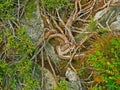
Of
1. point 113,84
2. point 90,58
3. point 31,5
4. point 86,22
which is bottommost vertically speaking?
point 113,84

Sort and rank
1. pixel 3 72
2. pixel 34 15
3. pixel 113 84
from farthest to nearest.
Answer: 1. pixel 34 15
2. pixel 3 72
3. pixel 113 84

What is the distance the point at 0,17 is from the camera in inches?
139

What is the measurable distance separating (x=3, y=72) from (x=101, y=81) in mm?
952

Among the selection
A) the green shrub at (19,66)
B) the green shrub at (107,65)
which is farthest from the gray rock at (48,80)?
the green shrub at (107,65)

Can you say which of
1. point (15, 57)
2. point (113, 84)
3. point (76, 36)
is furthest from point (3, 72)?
point (113, 84)

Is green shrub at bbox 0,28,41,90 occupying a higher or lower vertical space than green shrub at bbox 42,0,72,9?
lower

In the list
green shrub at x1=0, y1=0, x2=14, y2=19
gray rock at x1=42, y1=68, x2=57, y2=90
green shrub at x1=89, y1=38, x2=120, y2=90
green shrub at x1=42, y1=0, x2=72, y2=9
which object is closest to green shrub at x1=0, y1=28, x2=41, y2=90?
gray rock at x1=42, y1=68, x2=57, y2=90

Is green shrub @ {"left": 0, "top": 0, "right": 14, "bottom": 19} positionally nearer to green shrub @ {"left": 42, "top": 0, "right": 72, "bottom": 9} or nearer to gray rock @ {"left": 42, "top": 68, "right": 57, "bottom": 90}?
green shrub @ {"left": 42, "top": 0, "right": 72, "bottom": 9}

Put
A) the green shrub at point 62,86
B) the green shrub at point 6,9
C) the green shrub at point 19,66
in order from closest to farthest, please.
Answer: the green shrub at point 62,86 < the green shrub at point 19,66 < the green shrub at point 6,9

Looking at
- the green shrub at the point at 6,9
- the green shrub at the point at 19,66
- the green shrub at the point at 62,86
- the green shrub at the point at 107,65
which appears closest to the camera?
the green shrub at the point at 107,65

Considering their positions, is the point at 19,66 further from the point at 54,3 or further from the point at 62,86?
the point at 54,3

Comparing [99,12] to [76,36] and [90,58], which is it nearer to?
[76,36]

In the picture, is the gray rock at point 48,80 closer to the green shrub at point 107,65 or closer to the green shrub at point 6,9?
the green shrub at point 107,65

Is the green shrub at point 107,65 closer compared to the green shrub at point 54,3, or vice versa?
the green shrub at point 107,65
